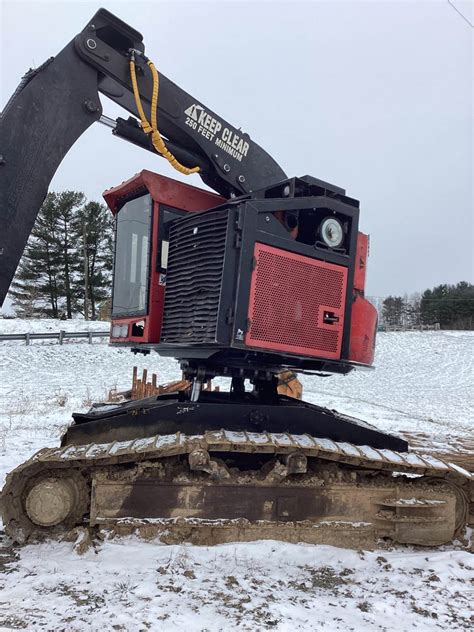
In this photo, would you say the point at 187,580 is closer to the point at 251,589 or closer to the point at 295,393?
the point at 251,589

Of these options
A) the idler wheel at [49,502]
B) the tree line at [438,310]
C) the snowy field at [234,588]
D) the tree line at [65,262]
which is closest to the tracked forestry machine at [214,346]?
the idler wheel at [49,502]

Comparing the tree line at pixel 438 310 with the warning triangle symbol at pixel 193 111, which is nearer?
the warning triangle symbol at pixel 193 111

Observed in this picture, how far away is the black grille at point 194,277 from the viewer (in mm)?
4582

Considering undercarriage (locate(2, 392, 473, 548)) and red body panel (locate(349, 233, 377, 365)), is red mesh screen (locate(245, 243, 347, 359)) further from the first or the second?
undercarriage (locate(2, 392, 473, 548))

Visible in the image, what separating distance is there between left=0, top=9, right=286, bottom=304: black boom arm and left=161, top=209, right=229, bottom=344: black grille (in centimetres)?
88

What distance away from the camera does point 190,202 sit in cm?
561

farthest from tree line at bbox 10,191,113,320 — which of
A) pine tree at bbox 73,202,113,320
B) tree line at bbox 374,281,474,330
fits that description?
tree line at bbox 374,281,474,330

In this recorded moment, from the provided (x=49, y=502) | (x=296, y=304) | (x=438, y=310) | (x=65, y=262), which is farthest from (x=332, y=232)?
(x=438, y=310)

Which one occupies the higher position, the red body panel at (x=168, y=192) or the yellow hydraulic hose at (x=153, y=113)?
the yellow hydraulic hose at (x=153, y=113)

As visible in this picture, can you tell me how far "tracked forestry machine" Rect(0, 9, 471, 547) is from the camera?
14.1ft

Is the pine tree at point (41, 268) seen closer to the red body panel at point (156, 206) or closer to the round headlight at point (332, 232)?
the red body panel at point (156, 206)

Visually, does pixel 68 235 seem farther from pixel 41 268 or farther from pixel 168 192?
pixel 168 192

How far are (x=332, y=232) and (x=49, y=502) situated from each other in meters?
3.48

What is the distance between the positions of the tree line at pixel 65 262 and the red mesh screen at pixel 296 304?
1362 inches
